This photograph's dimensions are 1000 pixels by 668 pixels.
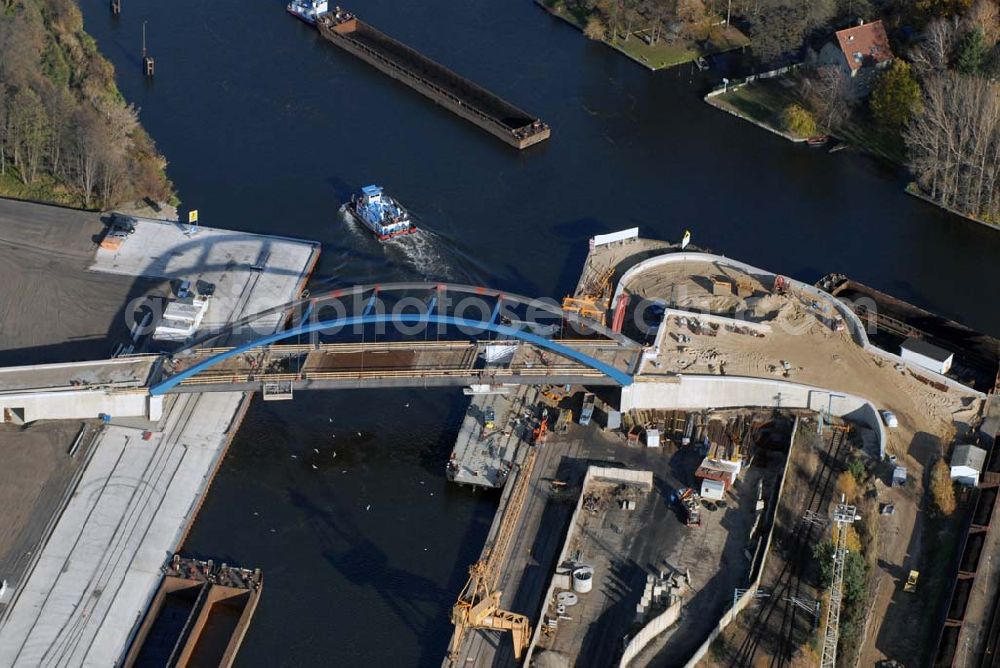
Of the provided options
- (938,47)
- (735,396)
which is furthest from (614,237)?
(938,47)

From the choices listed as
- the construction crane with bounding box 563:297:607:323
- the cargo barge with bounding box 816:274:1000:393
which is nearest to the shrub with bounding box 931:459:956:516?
the cargo barge with bounding box 816:274:1000:393

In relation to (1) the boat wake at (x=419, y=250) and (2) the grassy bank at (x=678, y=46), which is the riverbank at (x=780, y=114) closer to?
(2) the grassy bank at (x=678, y=46)

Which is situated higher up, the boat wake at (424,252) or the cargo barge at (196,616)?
the boat wake at (424,252)

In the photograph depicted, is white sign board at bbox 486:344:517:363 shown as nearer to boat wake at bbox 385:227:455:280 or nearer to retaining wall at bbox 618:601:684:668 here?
boat wake at bbox 385:227:455:280

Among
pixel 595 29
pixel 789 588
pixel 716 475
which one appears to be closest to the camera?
pixel 789 588

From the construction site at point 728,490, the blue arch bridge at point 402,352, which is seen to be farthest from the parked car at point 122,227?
the construction site at point 728,490

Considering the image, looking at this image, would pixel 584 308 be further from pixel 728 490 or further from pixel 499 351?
pixel 728 490
